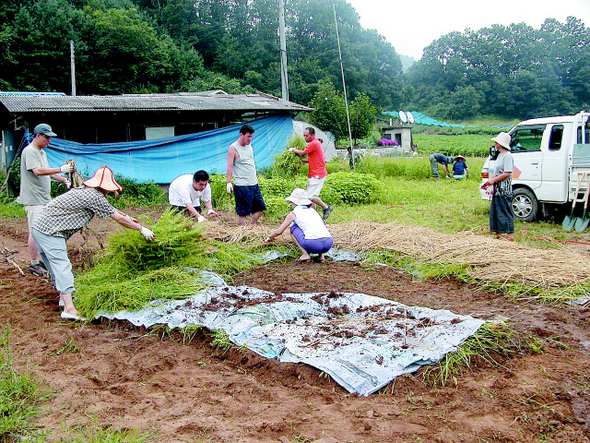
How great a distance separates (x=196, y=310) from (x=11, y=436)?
185 cm

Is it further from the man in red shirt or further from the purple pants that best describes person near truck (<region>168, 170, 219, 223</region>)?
the man in red shirt

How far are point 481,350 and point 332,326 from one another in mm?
1087

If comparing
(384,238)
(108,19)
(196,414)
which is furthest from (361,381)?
(108,19)

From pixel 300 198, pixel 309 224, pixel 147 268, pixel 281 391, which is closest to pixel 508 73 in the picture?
pixel 300 198

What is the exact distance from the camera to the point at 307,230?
19.7ft

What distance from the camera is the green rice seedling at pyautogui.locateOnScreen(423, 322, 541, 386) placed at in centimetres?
316

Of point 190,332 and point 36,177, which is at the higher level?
point 36,177

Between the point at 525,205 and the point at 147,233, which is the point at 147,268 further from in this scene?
the point at 525,205

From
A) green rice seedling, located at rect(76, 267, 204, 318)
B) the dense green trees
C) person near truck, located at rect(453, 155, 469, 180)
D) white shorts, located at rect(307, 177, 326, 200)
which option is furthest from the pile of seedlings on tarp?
the dense green trees

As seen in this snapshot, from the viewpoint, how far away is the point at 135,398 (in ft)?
9.82

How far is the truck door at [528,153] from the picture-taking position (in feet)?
28.3

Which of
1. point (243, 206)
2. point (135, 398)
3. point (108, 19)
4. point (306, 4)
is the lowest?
point (135, 398)

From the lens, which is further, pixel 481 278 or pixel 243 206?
pixel 243 206

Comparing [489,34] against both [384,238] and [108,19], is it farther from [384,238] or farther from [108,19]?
[384,238]
